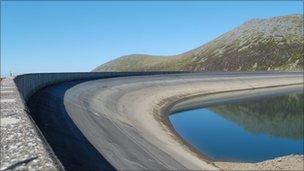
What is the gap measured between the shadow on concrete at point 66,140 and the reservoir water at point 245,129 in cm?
1160

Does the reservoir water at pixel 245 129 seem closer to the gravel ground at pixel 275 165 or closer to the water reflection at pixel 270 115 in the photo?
the water reflection at pixel 270 115

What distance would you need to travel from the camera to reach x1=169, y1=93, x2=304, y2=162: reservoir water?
3612cm

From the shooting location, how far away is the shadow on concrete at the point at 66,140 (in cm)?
1927

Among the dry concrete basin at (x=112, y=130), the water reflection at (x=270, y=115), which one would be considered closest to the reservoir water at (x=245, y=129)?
the water reflection at (x=270, y=115)

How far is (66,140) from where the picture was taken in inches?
880

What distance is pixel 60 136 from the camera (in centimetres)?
2289

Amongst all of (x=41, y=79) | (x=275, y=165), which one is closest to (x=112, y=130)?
(x=275, y=165)

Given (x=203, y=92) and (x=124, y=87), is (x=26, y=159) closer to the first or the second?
(x=124, y=87)

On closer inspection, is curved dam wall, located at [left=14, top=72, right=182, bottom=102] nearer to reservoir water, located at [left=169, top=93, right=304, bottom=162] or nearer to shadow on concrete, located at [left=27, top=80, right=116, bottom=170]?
shadow on concrete, located at [left=27, top=80, right=116, bottom=170]

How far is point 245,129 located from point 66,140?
31107mm

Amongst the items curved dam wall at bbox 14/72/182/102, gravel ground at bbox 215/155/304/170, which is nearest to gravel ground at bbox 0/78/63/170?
curved dam wall at bbox 14/72/182/102

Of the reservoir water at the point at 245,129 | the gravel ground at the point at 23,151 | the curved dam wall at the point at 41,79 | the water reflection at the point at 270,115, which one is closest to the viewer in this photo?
the gravel ground at the point at 23,151

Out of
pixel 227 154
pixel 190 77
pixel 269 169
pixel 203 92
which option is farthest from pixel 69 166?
pixel 190 77

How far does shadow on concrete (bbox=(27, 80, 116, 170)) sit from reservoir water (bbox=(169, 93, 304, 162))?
11.6 metres
